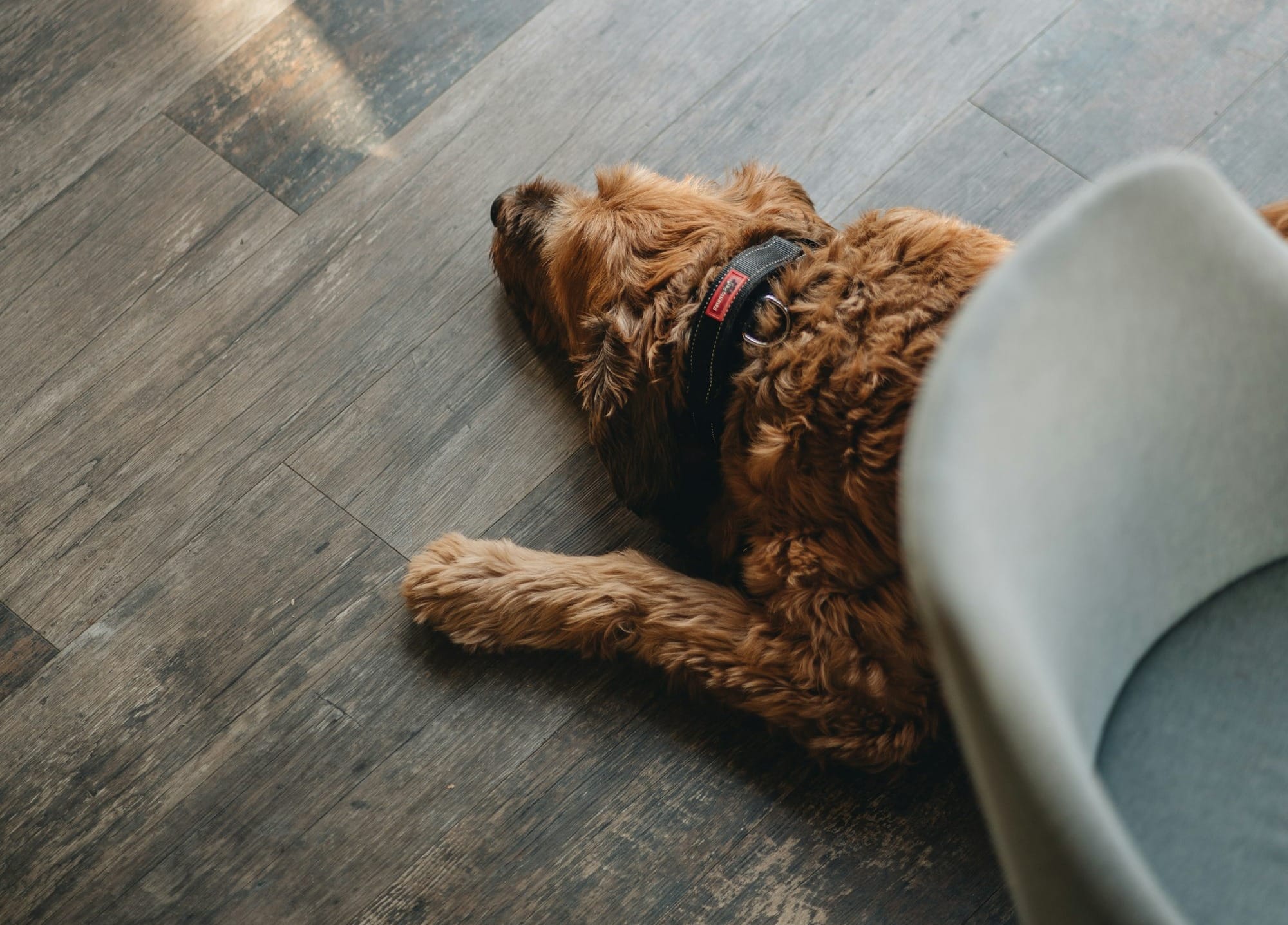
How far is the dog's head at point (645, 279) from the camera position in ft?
5.30

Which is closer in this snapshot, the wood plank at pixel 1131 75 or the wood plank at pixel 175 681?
the wood plank at pixel 175 681

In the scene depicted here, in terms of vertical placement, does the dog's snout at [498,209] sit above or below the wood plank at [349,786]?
above

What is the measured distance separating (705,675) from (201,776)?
3.01 ft

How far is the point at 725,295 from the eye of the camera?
1543mm

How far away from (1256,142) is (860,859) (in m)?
1.71

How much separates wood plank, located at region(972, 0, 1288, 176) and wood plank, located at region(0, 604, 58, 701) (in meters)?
2.23

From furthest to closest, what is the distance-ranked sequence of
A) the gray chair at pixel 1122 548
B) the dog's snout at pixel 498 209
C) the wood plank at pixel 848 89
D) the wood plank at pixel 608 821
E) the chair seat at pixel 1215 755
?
the wood plank at pixel 848 89 → the dog's snout at pixel 498 209 → the wood plank at pixel 608 821 → the chair seat at pixel 1215 755 → the gray chair at pixel 1122 548

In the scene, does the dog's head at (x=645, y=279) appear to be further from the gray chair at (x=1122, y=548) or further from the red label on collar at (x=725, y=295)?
the gray chair at (x=1122, y=548)


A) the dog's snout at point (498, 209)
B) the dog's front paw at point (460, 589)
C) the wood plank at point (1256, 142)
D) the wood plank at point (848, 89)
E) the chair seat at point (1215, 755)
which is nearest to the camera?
the chair seat at point (1215, 755)

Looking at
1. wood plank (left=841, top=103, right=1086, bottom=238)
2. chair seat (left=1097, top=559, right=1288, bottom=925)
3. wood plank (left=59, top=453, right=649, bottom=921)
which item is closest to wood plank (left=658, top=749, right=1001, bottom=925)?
wood plank (left=59, top=453, right=649, bottom=921)

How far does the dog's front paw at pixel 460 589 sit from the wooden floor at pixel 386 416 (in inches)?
2.5

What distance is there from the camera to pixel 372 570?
1930 mm

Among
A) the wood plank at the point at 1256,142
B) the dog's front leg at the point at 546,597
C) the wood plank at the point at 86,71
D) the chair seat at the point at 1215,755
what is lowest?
the wood plank at the point at 1256,142

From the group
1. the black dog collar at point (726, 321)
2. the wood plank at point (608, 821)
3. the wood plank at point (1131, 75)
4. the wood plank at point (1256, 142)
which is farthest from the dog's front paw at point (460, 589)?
the wood plank at point (1256, 142)
